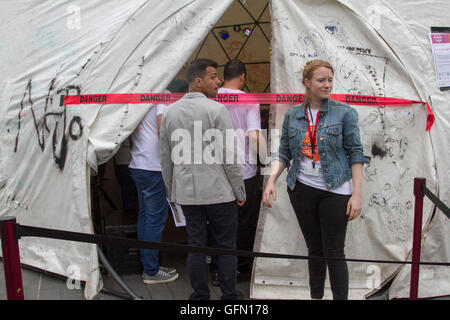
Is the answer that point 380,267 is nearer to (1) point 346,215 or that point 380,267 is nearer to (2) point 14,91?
(1) point 346,215

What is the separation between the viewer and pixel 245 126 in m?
3.80

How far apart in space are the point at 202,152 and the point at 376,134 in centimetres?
146

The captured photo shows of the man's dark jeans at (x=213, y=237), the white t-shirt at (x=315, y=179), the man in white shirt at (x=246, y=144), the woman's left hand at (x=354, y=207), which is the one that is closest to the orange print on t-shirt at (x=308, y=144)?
the white t-shirt at (x=315, y=179)

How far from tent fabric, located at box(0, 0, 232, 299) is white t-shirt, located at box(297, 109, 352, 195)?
125 cm

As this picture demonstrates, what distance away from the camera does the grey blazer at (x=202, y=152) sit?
3051 millimetres

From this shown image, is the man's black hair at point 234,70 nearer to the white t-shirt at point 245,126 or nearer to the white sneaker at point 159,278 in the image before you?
the white t-shirt at point 245,126

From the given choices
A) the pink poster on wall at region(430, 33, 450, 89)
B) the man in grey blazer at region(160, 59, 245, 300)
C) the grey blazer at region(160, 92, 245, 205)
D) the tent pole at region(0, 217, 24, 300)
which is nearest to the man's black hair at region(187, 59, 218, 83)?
the man in grey blazer at region(160, 59, 245, 300)

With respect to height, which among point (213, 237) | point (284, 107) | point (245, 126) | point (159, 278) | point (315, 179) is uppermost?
point (284, 107)

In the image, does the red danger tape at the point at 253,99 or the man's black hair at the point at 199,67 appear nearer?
the man's black hair at the point at 199,67

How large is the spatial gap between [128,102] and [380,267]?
2306mm

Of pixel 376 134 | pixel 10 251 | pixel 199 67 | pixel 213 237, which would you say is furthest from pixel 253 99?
pixel 10 251

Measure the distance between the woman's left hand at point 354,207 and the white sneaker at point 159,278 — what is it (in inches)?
67.7

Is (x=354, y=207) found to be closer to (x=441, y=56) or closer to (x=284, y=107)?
(x=284, y=107)

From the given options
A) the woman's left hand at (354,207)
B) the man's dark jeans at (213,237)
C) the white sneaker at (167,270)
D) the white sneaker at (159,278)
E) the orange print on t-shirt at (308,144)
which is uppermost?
the orange print on t-shirt at (308,144)
